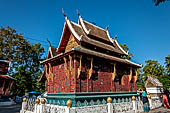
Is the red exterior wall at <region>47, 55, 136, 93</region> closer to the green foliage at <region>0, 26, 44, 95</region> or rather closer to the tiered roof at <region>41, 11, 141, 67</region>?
the tiered roof at <region>41, 11, 141, 67</region>

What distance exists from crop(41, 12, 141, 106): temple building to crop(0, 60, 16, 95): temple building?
12668mm

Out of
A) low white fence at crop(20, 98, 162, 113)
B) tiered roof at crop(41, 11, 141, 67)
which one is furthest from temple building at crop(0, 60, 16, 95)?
low white fence at crop(20, 98, 162, 113)

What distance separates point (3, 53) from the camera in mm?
28234

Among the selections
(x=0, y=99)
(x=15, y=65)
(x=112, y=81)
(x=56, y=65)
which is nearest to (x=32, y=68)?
(x=15, y=65)

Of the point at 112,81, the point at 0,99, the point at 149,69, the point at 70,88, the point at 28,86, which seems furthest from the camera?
the point at 149,69

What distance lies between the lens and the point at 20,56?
3097cm

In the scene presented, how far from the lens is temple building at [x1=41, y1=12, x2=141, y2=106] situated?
29.2 ft

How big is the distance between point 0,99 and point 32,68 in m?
14.0

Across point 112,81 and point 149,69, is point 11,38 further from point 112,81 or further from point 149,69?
point 149,69

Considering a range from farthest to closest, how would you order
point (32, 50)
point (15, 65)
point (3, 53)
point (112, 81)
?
point (32, 50) < point (15, 65) < point (3, 53) < point (112, 81)

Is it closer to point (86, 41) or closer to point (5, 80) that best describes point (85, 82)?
point (86, 41)

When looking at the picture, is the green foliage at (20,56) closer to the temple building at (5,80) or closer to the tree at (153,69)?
the temple building at (5,80)

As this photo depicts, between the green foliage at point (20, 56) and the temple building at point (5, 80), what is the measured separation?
9.42 ft

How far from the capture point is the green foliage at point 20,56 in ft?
83.8
